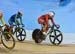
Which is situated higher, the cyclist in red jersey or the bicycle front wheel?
the cyclist in red jersey

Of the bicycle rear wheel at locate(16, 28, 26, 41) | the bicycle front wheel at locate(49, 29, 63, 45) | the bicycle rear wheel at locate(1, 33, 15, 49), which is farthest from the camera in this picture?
the bicycle rear wheel at locate(16, 28, 26, 41)

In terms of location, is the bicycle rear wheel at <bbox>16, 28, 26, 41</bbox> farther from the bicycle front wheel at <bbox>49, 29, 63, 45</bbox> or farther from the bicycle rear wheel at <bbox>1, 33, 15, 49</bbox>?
the bicycle rear wheel at <bbox>1, 33, 15, 49</bbox>

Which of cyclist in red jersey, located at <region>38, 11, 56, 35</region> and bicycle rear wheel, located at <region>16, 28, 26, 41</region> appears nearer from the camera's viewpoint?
cyclist in red jersey, located at <region>38, 11, 56, 35</region>

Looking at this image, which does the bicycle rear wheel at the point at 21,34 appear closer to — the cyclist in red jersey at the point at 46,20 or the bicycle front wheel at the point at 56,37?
the cyclist in red jersey at the point at 46,20

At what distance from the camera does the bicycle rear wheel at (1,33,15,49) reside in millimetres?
11710

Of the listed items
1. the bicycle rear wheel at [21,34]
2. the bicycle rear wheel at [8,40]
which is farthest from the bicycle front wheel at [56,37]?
the bicycle rear wheel at [8,40]

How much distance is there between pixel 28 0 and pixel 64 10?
221 cm

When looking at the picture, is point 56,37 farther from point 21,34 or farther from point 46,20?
point 21,34

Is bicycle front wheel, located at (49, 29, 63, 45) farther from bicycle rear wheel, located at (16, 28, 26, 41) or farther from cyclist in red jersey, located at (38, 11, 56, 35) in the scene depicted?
bicycle rear wheel, located at (16, 28, 26, 41)

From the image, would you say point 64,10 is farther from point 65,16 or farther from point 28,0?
point 28,0

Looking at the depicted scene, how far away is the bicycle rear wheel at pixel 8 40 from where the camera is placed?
1171 centimetres

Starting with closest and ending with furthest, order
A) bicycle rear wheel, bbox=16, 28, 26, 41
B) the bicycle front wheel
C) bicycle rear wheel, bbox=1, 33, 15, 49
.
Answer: bicycle rear wheel, bbox=1, 33, 15, 49 → the bicycle front wheel → bicycle rear wheel, bbox=16, 28, 26, 41

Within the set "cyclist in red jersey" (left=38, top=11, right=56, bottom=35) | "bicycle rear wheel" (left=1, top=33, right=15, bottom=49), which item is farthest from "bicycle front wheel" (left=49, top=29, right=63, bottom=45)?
"bicycle rear wheel" (left=1, top=33, right=15, bottom=49)

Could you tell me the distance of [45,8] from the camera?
1900 cm
